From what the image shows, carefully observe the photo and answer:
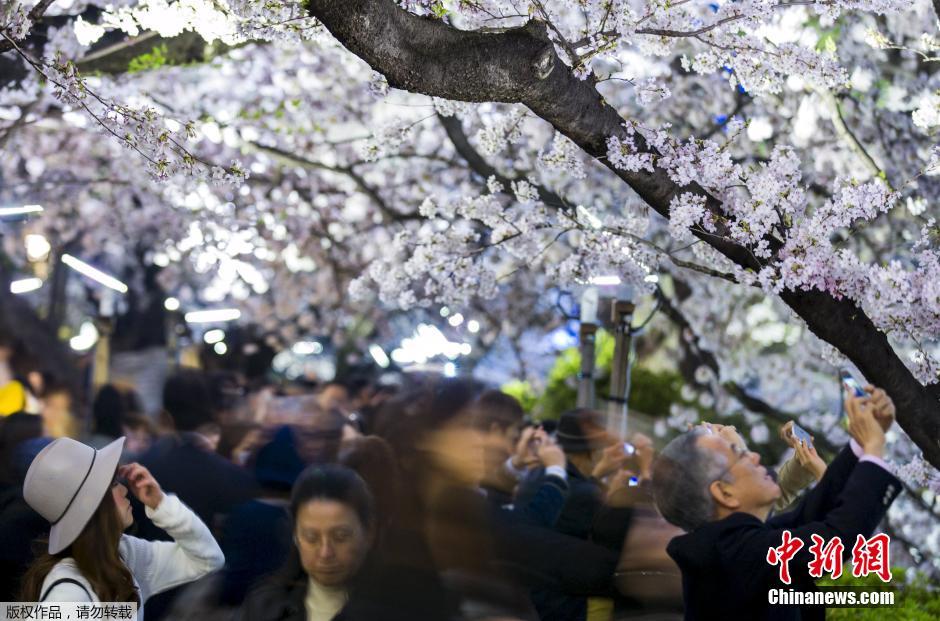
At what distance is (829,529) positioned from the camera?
318 centimetres

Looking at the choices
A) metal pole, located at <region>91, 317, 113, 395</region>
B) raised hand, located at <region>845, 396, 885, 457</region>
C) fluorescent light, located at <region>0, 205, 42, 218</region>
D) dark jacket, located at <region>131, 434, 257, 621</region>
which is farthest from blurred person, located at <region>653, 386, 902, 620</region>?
metal pole, located at <region>91, 317, 113, 395</region>

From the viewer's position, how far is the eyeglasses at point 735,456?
353 centimetres

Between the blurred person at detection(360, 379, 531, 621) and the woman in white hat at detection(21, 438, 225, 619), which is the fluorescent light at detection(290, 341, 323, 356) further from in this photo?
the woman in white hat at detection(21, 438, 225, 619)

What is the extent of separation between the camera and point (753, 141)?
802 cm

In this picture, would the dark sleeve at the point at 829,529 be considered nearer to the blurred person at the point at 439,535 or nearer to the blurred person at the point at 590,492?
the blurred person at the point at 439,535

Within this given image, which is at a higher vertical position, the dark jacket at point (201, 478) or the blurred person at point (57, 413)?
the blurred person at point (57, 413)

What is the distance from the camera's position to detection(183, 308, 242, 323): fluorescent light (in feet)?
48.1

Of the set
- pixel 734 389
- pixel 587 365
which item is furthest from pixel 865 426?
pixel 734 389

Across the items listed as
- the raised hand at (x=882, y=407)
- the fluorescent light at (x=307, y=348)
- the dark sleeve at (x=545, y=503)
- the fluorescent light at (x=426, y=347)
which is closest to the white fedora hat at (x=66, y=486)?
the dark sleeve at (x=545, y=503)

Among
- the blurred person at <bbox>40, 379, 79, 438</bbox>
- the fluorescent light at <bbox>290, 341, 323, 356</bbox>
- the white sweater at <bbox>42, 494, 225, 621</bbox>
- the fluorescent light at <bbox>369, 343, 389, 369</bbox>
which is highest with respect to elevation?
the fluorescent light at <bbox>290, 341, 323, 356</bbox>

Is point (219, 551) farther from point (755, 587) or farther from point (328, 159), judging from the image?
point (328, 159)

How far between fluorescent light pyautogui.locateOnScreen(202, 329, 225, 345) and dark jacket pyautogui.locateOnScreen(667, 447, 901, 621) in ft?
35.0

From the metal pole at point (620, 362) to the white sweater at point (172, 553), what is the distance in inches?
111

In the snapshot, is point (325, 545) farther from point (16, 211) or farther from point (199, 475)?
point (16, 211)
